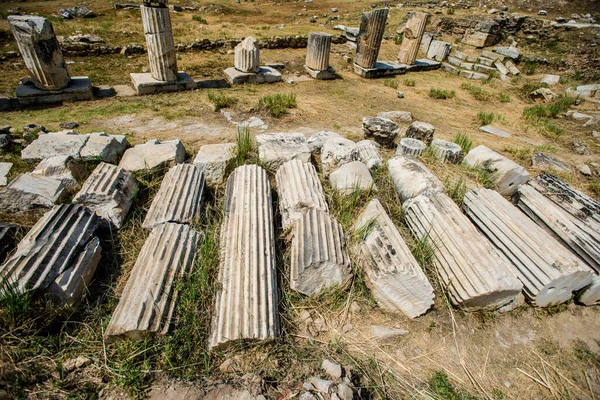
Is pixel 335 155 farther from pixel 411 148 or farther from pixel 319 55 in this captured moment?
pixel 319 55

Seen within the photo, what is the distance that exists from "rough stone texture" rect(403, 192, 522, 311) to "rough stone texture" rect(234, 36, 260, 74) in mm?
6634

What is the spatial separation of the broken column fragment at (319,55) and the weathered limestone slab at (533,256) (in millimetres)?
7136

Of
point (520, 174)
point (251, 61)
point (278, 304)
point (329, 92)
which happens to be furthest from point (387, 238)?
point (251, 61)

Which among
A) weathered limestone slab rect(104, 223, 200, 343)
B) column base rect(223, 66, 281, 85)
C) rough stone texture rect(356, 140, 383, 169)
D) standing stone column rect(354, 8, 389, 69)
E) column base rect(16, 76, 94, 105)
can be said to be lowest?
column base rect(16, 76, 94, 105)

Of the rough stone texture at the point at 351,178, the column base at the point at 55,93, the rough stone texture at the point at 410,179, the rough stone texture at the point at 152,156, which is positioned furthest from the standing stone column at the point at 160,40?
the rough stone texture at the point at 410,179

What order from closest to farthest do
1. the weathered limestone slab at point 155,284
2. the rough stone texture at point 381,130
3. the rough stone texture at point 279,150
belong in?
the weathered limestone slab at point 155,284
the rough stone texture at point 279,150
the rough stone texture at point 381,130

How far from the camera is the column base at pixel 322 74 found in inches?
362

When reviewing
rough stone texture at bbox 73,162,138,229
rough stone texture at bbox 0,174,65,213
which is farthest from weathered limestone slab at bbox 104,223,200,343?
rough stone texture at bbox 0,174,65,213

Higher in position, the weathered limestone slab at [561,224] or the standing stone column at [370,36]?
the standing stone column at [370,36]

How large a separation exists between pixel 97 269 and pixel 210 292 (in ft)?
3.85

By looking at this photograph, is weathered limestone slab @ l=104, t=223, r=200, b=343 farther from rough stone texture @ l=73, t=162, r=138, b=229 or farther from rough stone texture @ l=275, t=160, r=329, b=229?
rough stone texture @ l=275, t=160, r=329, b=229

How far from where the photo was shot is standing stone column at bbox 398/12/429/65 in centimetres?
1024

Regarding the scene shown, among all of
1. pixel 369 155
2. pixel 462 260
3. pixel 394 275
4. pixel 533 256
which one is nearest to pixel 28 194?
pixel 394 275

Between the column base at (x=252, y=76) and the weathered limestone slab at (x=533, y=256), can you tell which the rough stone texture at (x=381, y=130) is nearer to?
the weathered limestone slab at (x=533, y=256)
